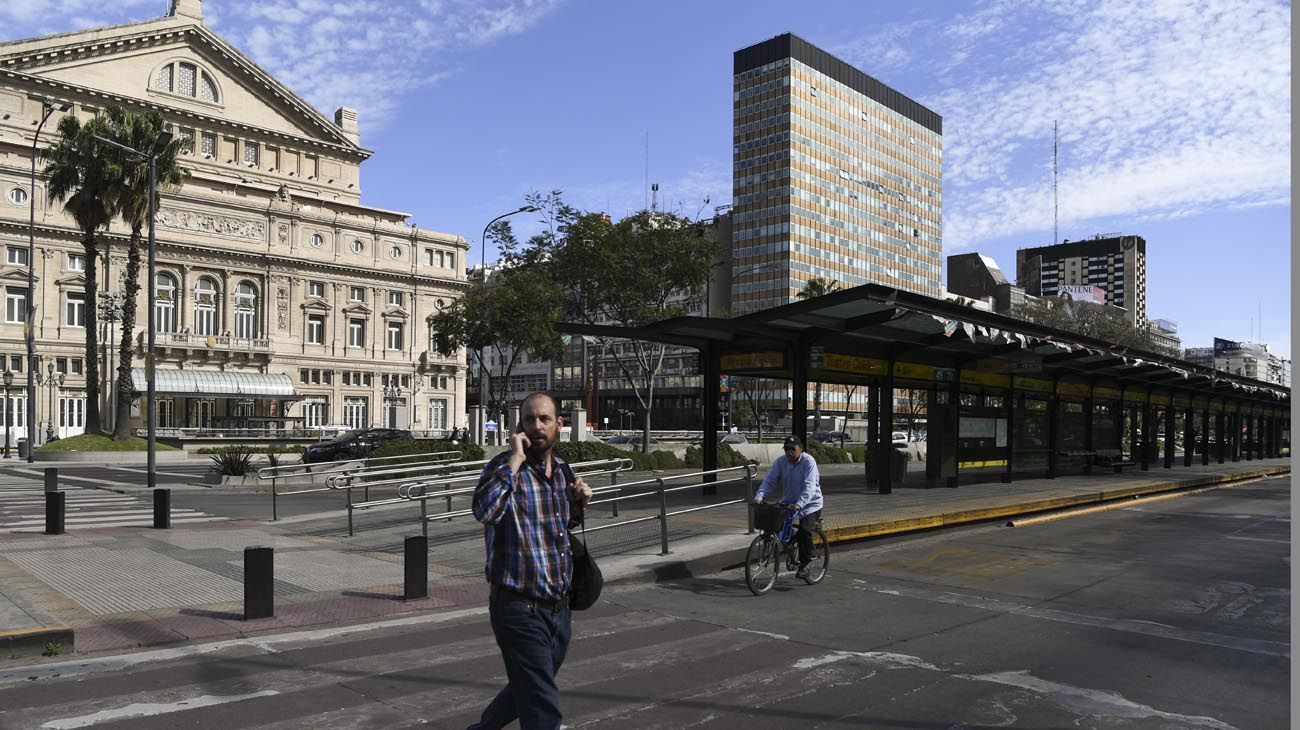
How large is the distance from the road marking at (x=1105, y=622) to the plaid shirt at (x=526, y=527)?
21.1 feet

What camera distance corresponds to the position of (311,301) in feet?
239

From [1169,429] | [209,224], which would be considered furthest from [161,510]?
[209,224]

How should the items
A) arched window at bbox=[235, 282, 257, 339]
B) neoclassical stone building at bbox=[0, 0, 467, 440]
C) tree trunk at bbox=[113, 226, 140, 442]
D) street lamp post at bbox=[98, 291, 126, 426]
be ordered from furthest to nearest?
1. arched window at bbox=[235, 282, 257, 339]
2. neoclassical stone building at bbox=[0, 0, 467, 440]
3. street lamp post at bbox=[98, 291, 126, 426]
4. tree trunk at bbox=[113, 226, 140, 442]

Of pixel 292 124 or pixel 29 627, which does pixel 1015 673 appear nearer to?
pixel 29 627

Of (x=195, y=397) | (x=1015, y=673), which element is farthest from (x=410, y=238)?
(x=1015, y=673)

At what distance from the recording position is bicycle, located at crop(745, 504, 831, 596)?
9.95 m

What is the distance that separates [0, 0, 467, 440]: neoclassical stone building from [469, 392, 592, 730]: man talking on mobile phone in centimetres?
5542

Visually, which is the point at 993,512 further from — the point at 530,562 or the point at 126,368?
the point at 126,368

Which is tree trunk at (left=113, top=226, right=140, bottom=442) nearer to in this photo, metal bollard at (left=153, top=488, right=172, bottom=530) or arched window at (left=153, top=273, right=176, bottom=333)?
arched window at (left=153, top=273, right=176, bottom=333)

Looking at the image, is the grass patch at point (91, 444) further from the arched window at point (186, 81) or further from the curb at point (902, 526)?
the arched window at point (186, 81)

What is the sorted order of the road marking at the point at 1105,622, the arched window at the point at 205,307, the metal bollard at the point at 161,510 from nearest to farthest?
the road marking at the point at 1105,622 < the metal bollard at the point at 161,510 < the arched window at the point at 205,307

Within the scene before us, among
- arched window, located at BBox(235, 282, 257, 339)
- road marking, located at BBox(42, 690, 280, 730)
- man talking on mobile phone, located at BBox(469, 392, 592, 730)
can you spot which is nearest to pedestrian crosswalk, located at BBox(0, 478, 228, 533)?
road marking, located at BBox(42, 690, 280, 730)

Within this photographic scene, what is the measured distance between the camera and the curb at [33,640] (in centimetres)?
714

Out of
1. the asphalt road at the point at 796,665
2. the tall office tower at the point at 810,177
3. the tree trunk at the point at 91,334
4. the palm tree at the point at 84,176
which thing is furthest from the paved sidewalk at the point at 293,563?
the tall office tower at the point at 810,177
